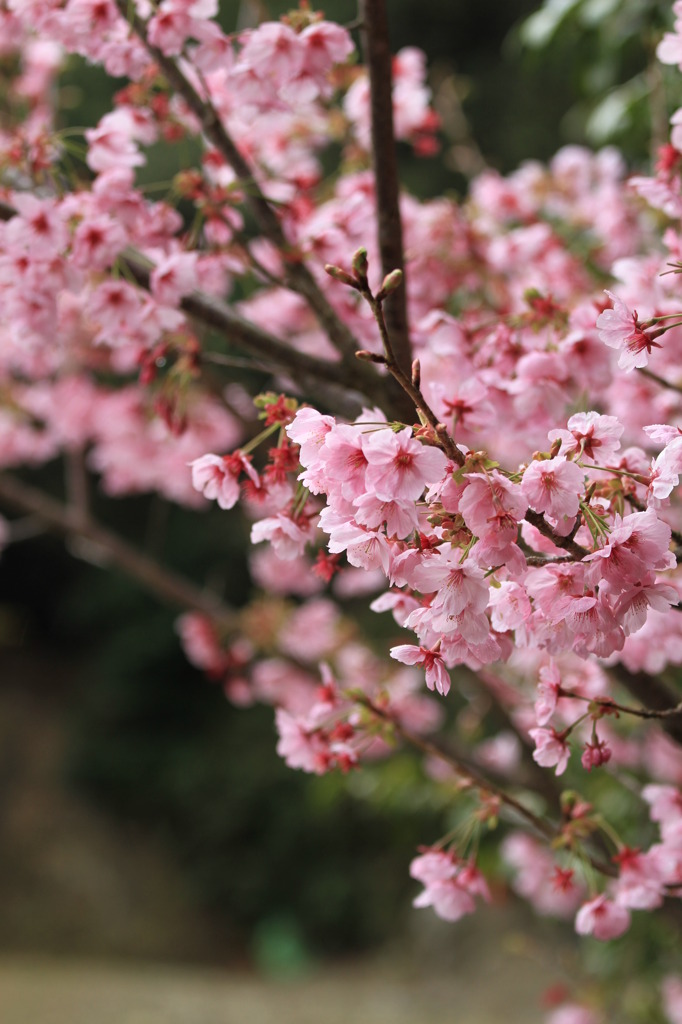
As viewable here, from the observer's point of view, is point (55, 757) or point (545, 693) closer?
point (545, 693)

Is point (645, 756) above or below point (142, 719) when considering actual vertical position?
below

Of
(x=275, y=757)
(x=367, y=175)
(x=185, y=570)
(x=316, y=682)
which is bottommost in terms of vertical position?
(x=316, y=682)

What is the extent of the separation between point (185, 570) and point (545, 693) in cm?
532

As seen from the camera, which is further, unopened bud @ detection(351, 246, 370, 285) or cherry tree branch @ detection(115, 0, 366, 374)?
cherry tree branch @ detection(115, 0, 366, 374)

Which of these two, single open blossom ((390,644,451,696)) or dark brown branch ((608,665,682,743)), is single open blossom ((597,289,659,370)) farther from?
dark brown branch ((608,665,682,743))

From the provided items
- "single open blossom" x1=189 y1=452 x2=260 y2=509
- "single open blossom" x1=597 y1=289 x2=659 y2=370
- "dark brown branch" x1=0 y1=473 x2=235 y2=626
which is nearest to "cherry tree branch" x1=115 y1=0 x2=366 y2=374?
"single open blossom" x1=189 y1=452 x2=260 y2=509

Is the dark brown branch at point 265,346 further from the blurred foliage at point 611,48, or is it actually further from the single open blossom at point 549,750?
the blurred foliage at point 611,48

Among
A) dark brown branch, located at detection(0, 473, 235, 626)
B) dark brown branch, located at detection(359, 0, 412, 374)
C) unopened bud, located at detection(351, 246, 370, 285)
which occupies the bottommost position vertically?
unopened bud, located at detection(351, 246, 370, 285)

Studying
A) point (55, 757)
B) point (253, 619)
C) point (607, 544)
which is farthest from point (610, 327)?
point (55, 757)

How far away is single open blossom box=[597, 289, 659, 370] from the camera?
591mm

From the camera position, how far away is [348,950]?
4773mm

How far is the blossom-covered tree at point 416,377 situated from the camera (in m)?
0.55

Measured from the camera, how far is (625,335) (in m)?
0.60

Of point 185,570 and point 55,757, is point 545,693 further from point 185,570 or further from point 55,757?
point 55,757
